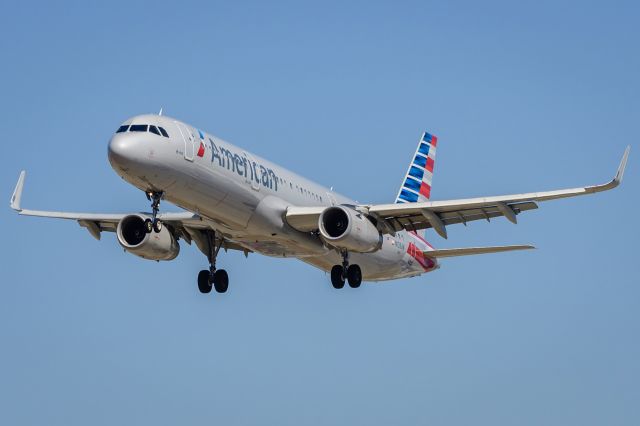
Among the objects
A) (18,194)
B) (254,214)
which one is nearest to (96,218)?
(18,194)

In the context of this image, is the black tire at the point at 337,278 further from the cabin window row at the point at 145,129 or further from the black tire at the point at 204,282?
the cabin window row at the point at 145,129

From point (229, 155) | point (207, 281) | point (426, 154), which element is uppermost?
point (426, 154)

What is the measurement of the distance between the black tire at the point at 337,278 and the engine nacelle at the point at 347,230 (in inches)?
→ 113

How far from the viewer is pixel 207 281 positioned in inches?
1983

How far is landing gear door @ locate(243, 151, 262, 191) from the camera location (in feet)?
145

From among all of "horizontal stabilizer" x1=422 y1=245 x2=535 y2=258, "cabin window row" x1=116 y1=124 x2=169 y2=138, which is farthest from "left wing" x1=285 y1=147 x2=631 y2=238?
"cabin window row" x1=116 y1=124 x2=169 y2=138

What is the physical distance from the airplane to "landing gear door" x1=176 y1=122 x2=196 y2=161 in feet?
0.11

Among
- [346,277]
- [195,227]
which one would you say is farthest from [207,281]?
[346,277]

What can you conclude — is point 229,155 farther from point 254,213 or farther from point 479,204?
point 479,204

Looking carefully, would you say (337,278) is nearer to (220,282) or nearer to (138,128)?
(220,282)

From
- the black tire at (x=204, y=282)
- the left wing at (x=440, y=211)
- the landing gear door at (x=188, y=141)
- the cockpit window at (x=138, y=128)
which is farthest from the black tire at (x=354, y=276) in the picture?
the cockpit window at (x=138, y=128)

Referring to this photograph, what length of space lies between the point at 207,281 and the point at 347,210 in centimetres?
778

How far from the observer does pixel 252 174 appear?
44.6m

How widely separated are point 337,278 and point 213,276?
5312 millimetres
